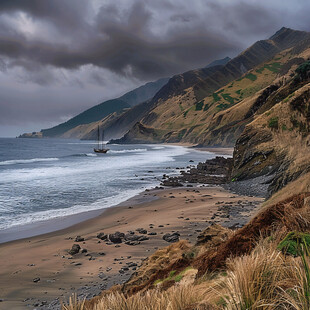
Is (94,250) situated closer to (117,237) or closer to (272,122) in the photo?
(117,237)

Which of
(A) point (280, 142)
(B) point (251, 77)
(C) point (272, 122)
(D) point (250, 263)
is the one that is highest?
(B) point (251, 77)

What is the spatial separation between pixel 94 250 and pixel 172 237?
3095 millimetres

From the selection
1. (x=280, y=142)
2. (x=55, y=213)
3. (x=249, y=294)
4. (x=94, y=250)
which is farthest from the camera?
(x=55, y=213)

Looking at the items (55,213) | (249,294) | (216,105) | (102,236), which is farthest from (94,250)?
(216,105)

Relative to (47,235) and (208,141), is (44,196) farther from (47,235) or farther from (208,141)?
(208,141)

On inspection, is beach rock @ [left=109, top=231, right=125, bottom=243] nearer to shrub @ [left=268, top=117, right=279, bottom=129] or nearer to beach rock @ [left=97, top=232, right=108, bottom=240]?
beach rock @ [left=97, top=232, right=108, bottom=240]

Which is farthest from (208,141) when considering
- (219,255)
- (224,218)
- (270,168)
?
(219,255)

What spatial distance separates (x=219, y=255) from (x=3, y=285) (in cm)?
697

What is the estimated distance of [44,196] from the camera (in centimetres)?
2261

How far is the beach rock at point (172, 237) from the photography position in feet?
36.6

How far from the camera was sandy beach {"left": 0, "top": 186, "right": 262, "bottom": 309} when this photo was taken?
7.83 m

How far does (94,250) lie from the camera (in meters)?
10.9

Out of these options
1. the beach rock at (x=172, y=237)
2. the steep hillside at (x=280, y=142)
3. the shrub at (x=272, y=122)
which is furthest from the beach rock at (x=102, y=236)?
the shrub at (x=272, y=122)

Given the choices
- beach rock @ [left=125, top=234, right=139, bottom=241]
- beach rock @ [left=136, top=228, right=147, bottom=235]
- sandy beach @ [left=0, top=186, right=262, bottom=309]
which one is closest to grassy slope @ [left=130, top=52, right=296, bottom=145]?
sandy beach @ [left=0, top=186, right=262, bottom=309]
